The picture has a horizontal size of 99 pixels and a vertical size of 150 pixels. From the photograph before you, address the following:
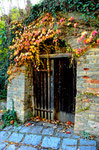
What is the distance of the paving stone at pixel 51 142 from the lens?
9.50 feet

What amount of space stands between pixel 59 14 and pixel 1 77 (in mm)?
3206

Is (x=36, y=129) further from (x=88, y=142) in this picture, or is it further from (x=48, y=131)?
(x=88, y=142)

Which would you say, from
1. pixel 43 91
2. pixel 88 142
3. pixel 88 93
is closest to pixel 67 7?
pixel 88 93

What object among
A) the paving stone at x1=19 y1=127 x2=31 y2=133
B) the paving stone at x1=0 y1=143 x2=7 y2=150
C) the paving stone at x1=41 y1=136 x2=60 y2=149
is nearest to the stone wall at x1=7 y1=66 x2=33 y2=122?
the paving stone at x1=19 y1=127 x2=31 y2=133

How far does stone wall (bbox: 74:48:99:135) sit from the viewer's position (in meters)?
2.86

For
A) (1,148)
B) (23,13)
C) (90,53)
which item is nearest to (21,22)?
(23,13)

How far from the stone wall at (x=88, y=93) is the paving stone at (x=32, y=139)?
3.41ft

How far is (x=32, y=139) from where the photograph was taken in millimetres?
3168

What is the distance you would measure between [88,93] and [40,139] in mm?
1724

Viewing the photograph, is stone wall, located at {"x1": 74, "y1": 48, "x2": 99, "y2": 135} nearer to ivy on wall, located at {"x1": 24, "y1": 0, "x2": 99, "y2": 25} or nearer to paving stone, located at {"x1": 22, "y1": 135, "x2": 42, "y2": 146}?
ivy on wall, located at {"x1": 24, "y1": 0, "x2": 99, "y2": 25}

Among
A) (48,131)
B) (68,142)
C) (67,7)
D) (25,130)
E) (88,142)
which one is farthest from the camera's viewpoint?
(25,130)

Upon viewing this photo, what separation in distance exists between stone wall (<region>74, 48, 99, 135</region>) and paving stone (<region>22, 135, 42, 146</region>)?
40.9 inches

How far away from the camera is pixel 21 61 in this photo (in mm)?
3871

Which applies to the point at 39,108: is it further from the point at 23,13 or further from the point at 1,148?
the point at 23,13
